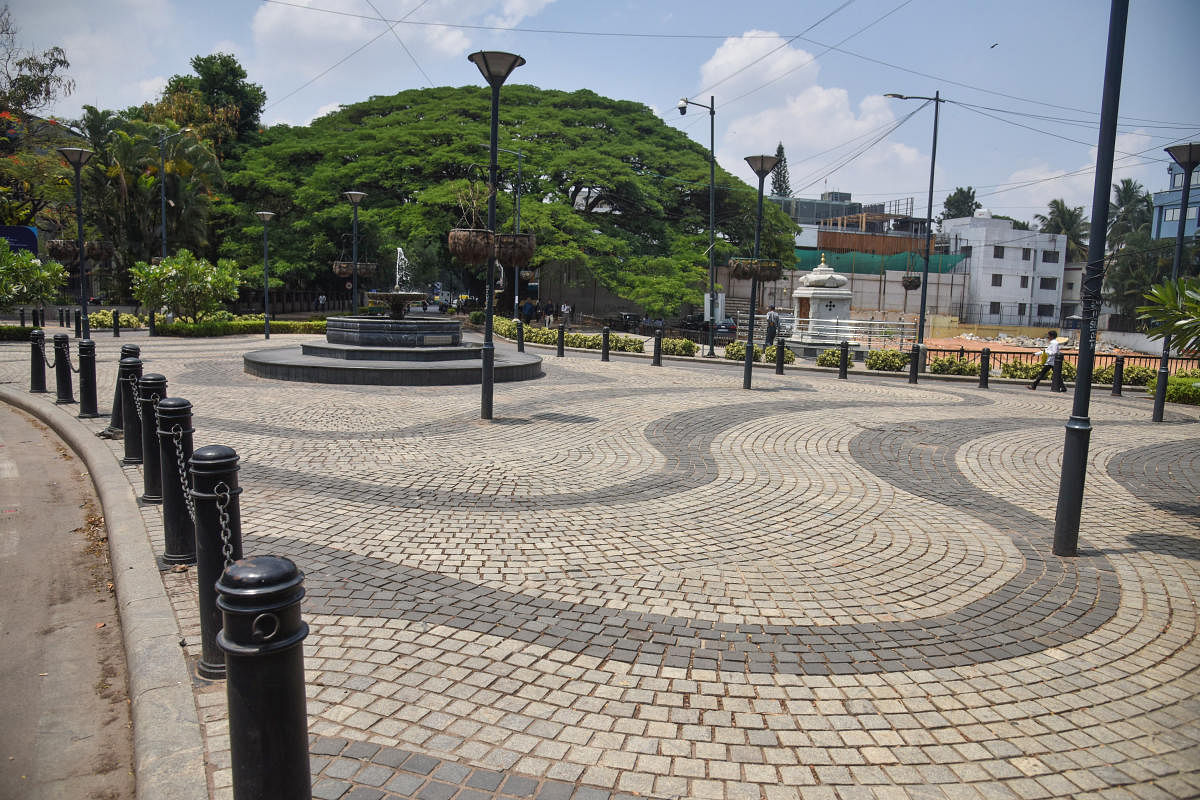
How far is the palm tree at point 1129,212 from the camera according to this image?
64.6 m

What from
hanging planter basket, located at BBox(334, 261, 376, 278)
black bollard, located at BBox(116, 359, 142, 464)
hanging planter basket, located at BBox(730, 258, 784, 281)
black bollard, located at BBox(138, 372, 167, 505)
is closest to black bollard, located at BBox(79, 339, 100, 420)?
black bollard, located at BBox(116, 359, 142, 464)

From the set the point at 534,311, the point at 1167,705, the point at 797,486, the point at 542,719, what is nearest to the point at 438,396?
the point at 797,486

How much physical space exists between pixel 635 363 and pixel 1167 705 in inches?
745

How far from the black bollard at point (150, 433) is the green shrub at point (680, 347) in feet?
68.7

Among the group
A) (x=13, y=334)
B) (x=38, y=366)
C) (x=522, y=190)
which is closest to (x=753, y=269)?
(x=38, y=366)

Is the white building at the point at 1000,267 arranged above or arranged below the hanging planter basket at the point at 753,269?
above

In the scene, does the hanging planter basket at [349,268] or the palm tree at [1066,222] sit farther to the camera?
the palm tree at [1066,222]

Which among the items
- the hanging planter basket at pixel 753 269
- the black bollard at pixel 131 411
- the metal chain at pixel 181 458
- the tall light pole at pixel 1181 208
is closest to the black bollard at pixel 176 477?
the metal chain at pixel 181 458

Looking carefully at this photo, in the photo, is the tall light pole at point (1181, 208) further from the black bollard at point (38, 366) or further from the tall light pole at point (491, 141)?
the black bollard at point (38, 366)

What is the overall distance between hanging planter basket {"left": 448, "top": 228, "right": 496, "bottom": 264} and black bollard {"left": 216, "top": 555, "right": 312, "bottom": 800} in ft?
29.5

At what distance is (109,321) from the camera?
95.6 ft

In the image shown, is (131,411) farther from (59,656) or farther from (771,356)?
(771,356)

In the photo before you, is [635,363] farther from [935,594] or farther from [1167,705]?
[1167,705]

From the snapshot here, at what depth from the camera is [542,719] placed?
3312 mm
